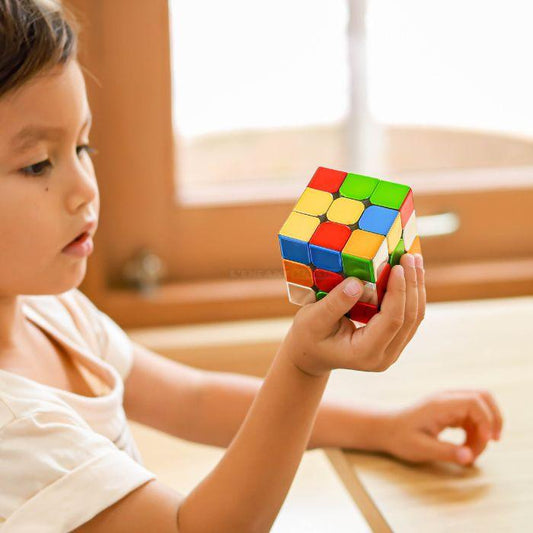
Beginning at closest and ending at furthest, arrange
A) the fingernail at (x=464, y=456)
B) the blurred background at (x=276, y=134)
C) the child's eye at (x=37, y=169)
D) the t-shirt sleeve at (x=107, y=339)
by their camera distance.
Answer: the child's eye at (x=37, y=169) < the fingernail at (x=464, y=456) < the t-shirt sleeve at (x=107, y=339) < the blurred background at (x=276, y=134)

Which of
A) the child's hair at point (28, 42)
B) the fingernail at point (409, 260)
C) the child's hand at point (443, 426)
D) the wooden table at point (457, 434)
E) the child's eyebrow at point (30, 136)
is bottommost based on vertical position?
the wooden table at point (457, 434)

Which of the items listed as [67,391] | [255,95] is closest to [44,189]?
[67,391]

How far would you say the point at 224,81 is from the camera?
4.34 ft

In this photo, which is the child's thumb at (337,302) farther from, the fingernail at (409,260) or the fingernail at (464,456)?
the fingernail at (464,456)

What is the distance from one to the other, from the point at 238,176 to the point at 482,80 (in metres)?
0.40

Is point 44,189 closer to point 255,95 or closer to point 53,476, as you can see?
point 53,476

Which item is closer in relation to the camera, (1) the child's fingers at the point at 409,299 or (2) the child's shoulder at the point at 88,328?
(1) the child's fingers at the point at 409,299

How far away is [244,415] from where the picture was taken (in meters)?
0.96

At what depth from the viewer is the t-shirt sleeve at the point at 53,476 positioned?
0.66m

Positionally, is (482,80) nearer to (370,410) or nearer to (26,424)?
(370,410)

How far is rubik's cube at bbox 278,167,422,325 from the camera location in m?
0.61

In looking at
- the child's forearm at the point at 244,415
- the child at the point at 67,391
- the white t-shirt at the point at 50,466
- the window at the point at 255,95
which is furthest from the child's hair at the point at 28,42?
the window at the point at 255,95

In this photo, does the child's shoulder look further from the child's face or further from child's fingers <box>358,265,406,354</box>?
child's fingers <box>358,265,406,354</box>

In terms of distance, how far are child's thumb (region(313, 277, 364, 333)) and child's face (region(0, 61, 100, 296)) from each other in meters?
0.22
